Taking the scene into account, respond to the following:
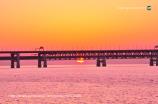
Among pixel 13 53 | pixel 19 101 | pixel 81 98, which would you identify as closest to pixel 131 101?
pixel 81 98

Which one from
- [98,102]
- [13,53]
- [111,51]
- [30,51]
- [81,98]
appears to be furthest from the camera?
[111,51]

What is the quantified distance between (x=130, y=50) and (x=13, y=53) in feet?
123

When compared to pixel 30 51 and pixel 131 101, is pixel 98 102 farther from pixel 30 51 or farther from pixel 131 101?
pixel 30 51

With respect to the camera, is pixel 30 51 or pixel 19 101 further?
pixel 30 51

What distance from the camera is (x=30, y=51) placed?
124m

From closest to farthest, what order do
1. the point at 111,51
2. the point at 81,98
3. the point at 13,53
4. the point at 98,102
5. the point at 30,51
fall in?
the point at 98,102, the point at 81,98, the point at 13,53, the point at 30,51, the point at 111,51

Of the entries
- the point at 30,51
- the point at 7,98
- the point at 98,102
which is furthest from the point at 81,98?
the point at 30,51

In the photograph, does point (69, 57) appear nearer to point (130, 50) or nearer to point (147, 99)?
point (130, 50)

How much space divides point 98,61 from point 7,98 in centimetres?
9880

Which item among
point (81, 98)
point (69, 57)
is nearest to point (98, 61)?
point (69, 57)

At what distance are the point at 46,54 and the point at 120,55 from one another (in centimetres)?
2146

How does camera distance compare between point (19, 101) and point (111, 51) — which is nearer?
point (19, 101)

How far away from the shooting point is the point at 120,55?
134750 millimetres

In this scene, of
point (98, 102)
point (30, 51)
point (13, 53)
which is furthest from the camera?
point (30, 51)
